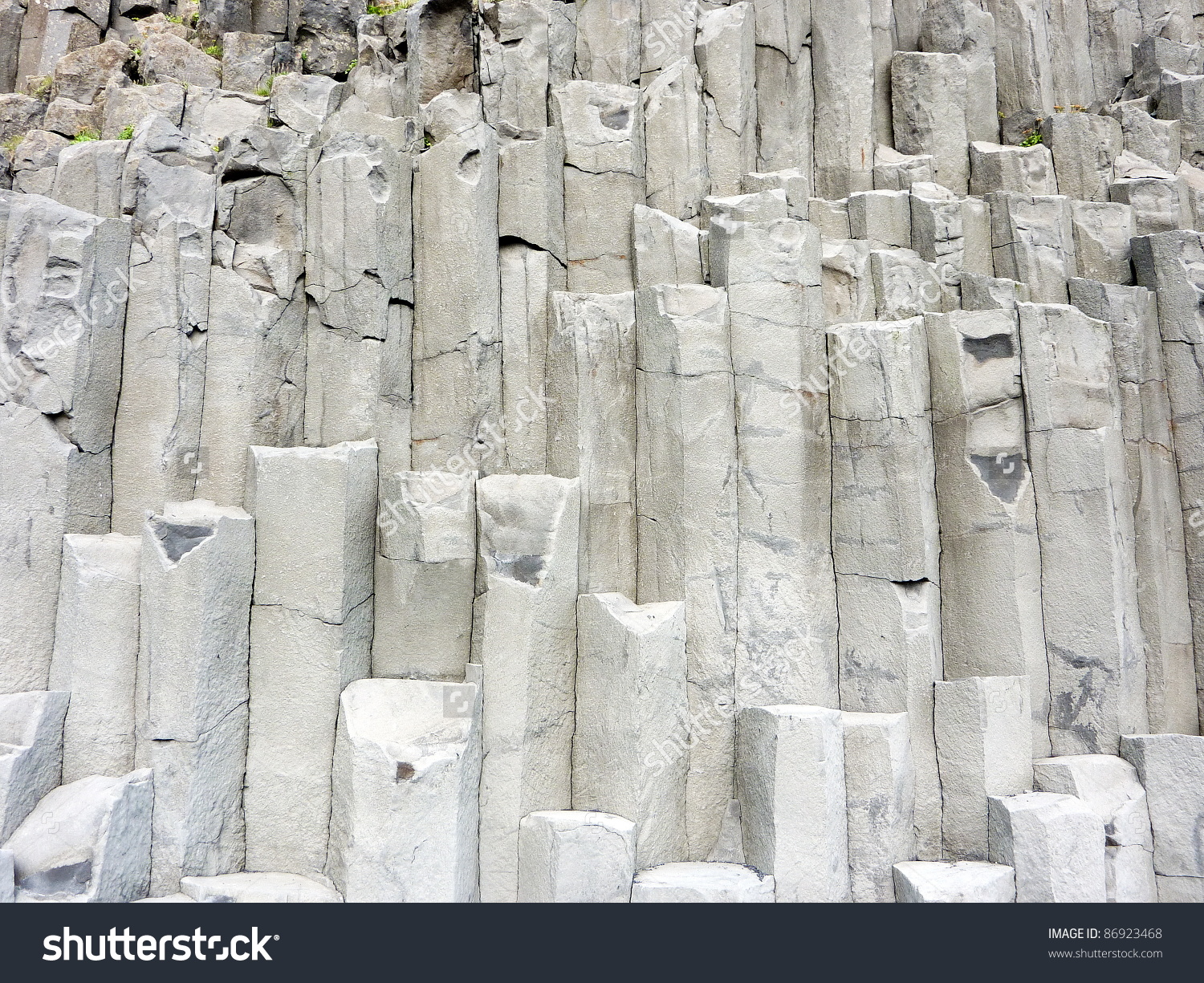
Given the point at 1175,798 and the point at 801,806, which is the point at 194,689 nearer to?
the point at 801,806

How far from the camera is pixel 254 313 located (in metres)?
8.52

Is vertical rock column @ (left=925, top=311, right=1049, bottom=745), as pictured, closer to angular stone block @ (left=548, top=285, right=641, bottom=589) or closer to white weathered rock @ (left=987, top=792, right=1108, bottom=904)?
white weathered rock @ (left=987, top=792, right=1108, bottom=904)

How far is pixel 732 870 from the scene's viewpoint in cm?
747

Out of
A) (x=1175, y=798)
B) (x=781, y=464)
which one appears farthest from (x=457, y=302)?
(x=1175, y=798)

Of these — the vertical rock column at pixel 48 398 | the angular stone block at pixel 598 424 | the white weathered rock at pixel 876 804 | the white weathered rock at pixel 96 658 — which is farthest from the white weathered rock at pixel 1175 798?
the vertical rock column at pixel 48 398

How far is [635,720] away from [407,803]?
5.89ft

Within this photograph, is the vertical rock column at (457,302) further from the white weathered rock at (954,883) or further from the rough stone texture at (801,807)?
the white weathered rock at (954,883)

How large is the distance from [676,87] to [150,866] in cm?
842

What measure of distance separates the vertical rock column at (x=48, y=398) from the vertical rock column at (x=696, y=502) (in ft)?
14.9

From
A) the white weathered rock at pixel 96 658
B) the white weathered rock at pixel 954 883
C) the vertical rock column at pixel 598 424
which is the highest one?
the vertical rock column at pixel 598 424

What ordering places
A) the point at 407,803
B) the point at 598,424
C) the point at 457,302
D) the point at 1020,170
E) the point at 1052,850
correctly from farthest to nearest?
the point at 1020,170 → the point at 457,302 → the point at 598,424 → the point at 1052,850 → the point at 407,803

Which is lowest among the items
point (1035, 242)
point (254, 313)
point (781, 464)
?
point (781, 464)

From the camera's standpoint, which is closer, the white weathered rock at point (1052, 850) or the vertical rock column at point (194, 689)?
the vertical rock column at point (194, 689)

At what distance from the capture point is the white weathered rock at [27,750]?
7027mm
